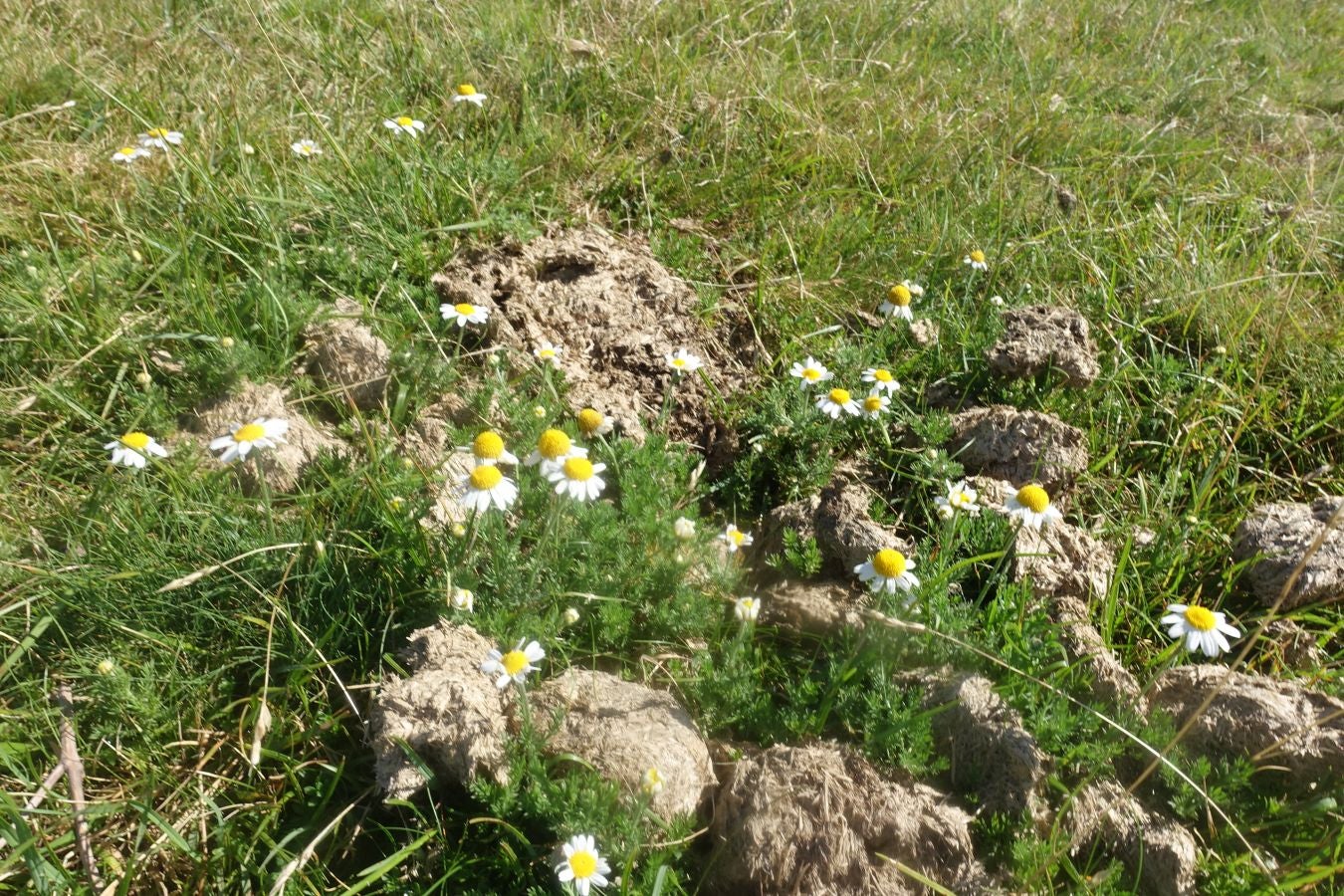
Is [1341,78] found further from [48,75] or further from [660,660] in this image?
[48,75]

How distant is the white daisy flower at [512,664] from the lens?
193 centimetres

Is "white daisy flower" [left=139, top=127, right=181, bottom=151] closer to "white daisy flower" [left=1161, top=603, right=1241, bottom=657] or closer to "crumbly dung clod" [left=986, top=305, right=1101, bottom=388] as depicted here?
"crumbly dung clod" [left=986, top=305, right=1101, bottom=388]

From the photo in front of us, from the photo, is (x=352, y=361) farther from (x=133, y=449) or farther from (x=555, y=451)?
(x=555, y=451)

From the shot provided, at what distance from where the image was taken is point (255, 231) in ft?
10.0

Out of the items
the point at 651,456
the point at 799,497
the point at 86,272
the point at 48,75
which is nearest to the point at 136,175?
the point at 86,272

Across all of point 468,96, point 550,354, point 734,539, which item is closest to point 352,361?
point 550,354

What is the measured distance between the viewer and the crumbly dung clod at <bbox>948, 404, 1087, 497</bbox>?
281 cm

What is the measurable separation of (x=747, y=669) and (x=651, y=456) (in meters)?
0.66

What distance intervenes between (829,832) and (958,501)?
103 centimetres

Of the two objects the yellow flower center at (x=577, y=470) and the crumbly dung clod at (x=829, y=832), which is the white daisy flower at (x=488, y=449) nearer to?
the yellow flower center at (x=577, y=470)

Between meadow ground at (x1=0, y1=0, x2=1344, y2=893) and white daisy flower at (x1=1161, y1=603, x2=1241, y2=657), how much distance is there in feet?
0.59

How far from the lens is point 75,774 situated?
6.19 feet

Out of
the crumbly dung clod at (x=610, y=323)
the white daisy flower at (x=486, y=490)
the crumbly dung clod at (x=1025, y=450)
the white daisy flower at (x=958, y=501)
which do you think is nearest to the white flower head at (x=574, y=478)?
the white daisy flower at (x=486, y=490)

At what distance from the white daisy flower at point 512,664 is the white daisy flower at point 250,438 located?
2.50 feet
